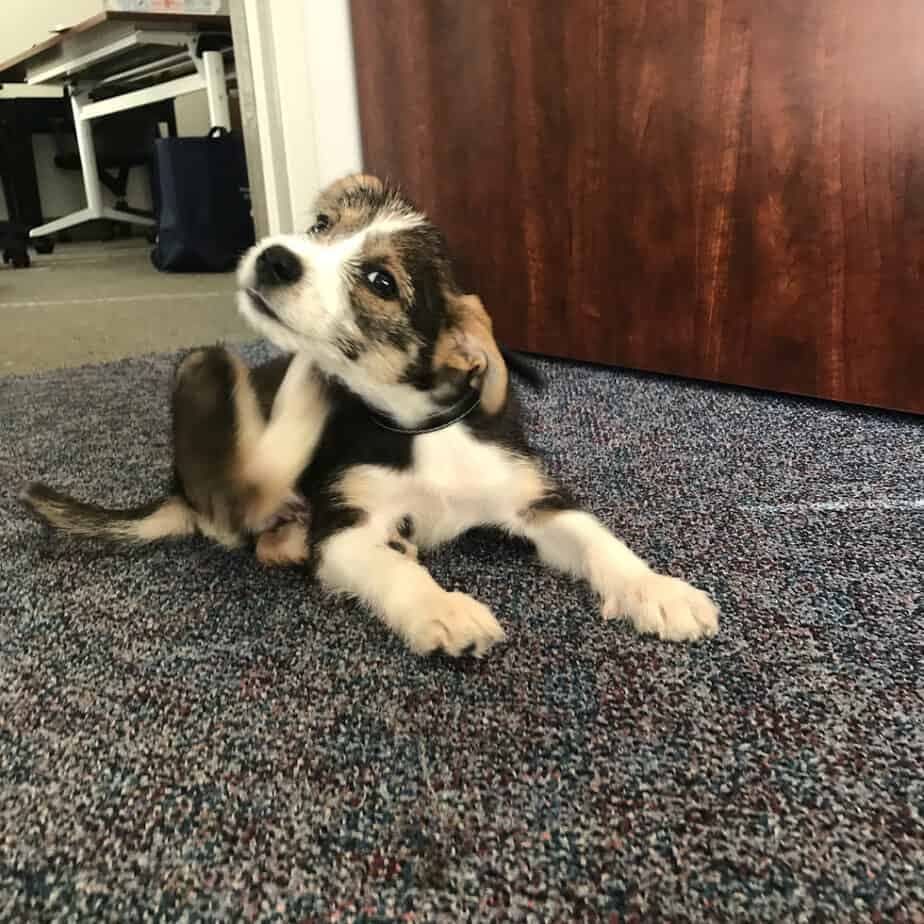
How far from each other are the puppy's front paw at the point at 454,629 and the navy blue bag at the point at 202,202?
3519mm

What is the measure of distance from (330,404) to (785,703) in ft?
2.35

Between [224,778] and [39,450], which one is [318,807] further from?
[39,450]

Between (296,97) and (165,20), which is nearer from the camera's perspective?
(296,97)

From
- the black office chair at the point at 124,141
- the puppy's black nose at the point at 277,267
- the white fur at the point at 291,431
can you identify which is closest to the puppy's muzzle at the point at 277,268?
the puppy's black nose at the point at 277,267

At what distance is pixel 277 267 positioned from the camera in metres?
1.06

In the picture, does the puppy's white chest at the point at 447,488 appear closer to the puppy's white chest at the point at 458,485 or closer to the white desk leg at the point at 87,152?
the puppy's white chest at the point at 458,485

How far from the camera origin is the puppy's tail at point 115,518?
1.22m

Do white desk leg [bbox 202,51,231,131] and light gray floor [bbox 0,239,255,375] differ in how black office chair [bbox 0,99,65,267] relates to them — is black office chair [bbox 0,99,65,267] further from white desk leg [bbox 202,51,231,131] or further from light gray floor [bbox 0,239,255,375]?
white desk leg [bbox 202,51,231,131]

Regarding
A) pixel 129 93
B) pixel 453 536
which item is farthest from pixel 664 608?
pixel 129 93

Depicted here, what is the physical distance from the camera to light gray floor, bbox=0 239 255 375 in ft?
8.66

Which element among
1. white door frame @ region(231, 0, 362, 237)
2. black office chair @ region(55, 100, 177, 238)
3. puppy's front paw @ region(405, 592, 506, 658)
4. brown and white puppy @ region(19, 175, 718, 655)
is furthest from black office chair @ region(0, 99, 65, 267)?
puppy's front paw @ region(405, 592, 506, 658)

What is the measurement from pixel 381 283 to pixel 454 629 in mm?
471

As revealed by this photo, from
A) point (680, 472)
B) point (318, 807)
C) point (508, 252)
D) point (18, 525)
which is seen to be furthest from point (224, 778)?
point (508, 252)

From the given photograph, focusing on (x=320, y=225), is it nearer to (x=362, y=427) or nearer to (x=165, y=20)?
(x=362, y=427)
